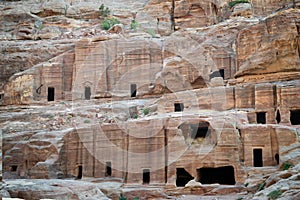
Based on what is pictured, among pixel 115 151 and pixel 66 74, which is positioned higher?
pixel 66 74

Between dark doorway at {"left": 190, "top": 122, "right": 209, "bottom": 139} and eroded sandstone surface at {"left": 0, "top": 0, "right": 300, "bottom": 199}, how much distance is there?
5.1 inches

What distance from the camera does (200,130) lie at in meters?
32.3

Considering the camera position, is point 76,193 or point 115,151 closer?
point 76,193

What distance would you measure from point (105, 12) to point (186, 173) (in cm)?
3144

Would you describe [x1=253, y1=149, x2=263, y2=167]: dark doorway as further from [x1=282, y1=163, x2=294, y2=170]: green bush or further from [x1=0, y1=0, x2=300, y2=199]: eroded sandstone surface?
[x1=282, y1=163, x2=294, y2=170]: green bush

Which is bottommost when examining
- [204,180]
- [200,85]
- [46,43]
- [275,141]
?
[204,180]

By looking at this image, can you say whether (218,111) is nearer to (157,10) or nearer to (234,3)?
(234,3)

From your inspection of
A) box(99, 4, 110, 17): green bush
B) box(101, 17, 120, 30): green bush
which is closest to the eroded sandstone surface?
box(101, 17, 120, 30): green bush

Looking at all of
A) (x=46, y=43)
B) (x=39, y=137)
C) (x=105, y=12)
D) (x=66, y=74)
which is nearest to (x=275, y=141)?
(x=39, y=137)

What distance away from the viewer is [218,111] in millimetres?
33781

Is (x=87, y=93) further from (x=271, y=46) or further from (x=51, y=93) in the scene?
(x=271, y=46)

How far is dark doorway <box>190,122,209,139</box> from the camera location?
31250mm

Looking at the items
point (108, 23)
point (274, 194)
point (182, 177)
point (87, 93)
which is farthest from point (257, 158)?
point (108, 23)

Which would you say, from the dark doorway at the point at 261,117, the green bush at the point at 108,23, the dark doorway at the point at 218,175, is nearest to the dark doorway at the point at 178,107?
the dark doorway at the point at 261,117
